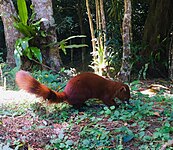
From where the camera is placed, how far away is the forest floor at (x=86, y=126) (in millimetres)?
2707

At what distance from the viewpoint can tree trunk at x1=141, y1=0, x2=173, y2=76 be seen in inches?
263

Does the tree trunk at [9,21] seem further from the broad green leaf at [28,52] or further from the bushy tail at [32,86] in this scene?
the bushy tail at [32,86]

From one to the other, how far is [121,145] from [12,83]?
9.78 feet

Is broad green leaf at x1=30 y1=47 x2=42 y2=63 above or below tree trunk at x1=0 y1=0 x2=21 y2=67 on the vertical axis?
below

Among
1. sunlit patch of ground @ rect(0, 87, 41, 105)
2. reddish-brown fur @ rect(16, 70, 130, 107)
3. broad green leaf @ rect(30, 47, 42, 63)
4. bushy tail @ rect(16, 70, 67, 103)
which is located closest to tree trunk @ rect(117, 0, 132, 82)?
broad green leaf @ rect(30, 47, 42, 63)

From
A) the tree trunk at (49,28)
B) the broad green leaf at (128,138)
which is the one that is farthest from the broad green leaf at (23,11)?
the broad green leaf at (128,138)

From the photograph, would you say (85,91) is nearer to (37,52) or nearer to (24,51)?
(37,52)

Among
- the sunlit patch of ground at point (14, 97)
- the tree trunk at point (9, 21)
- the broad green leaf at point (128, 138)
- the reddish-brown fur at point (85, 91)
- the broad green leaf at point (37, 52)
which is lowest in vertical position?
the broad green leaf at point (128, 138)

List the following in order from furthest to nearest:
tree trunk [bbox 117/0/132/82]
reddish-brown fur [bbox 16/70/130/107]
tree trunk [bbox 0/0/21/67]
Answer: tree trunk [bbox 0/0/21/67]
tree trunk [bbox 117/0/132/82]
reddish-brown fur [bbox 16/70/130/107]

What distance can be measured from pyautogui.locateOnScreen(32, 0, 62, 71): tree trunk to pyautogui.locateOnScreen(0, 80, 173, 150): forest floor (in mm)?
2178

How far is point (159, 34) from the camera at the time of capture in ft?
22.0

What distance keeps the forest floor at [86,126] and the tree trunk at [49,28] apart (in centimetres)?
218

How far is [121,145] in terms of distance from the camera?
2621 millimetres

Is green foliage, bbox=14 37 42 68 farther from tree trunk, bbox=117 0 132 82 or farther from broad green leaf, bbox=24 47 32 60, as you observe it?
tree trunk, bbox=117 0 132 82
